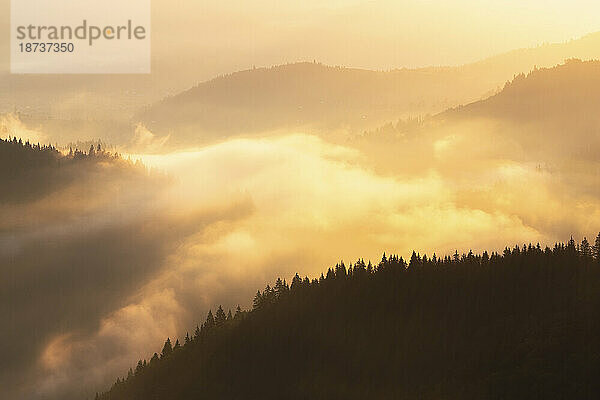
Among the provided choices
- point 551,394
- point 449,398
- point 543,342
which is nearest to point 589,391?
point 551,394

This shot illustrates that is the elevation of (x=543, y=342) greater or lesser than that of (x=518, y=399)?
greater

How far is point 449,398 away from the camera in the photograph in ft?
643

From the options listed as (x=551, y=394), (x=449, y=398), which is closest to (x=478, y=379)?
(x=449, y=398)

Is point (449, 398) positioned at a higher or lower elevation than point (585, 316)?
lower

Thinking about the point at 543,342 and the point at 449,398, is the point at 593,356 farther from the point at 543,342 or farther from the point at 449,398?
the point at 449,398

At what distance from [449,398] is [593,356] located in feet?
125

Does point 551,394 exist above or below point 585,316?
below

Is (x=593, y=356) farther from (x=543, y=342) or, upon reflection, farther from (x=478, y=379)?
(x=478, y=379)

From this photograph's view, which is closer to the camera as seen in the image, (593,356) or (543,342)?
(593,356)

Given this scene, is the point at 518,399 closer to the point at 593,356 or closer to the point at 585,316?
the point at 593,356

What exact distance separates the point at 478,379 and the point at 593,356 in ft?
104

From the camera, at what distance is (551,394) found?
17700 cm

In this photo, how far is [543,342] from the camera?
195875mm

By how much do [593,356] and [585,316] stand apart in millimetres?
20364
